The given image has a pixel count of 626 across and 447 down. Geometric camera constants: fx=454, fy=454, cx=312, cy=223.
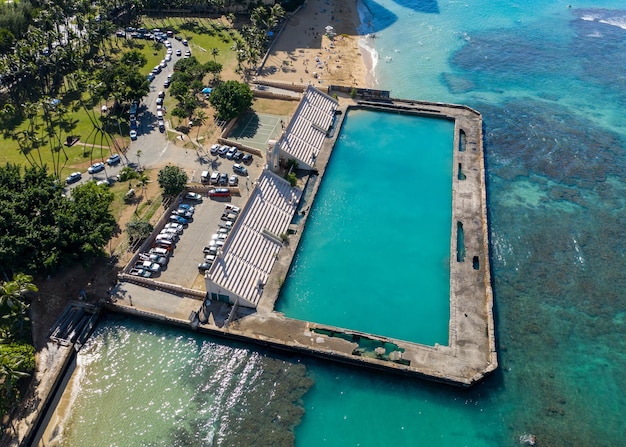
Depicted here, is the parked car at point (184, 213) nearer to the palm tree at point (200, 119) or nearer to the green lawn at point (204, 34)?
the palm tree at point (200, 119)

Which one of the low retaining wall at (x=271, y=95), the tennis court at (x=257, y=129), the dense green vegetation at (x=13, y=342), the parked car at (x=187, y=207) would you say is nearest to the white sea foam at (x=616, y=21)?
the low retaining wall at (x=271, y=95)

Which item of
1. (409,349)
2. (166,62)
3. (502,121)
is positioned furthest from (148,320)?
(502,121)

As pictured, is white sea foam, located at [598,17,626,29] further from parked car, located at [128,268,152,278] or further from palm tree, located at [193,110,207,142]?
parked car, located at [128,268,152,278]

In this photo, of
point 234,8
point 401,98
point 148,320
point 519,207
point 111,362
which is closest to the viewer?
point 111,362

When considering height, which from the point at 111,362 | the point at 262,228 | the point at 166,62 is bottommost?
the point at 111,362

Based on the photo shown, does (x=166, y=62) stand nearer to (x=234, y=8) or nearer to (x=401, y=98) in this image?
(x=234, y=8)

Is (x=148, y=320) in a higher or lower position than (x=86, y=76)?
lower

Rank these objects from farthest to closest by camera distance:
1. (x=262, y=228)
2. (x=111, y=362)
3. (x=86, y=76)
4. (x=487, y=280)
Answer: (x=86, y=76) < (x=262, y=228) < (x=487, y=280) < (x=111, y=362)
